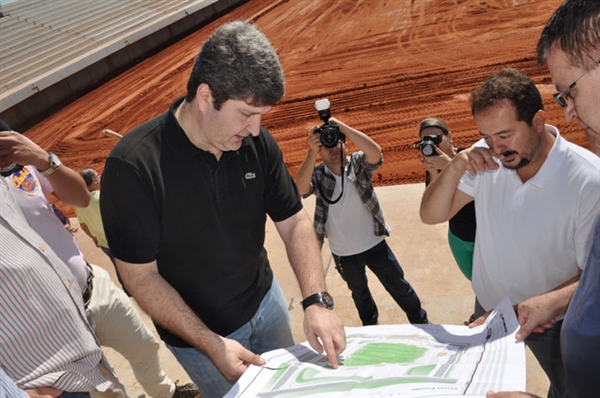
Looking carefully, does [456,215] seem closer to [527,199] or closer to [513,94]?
[527,199]

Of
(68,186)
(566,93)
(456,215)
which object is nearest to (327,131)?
(456,215)

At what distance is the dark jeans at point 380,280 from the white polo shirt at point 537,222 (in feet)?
3.51

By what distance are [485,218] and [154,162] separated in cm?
158

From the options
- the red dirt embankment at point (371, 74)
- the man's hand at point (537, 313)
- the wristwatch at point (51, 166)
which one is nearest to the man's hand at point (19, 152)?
the wristwatch at point (51, 166)

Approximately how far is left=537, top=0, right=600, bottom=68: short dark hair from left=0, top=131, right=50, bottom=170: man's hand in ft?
8.06

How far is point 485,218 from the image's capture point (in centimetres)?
224

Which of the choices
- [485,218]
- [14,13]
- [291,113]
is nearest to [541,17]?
[291,113]

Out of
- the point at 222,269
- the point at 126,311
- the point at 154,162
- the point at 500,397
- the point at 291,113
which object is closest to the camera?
the point at 500,397

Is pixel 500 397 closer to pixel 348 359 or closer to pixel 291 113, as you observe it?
pixel 348 359

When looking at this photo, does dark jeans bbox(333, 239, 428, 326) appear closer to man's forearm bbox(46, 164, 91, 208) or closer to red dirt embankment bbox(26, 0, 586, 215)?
man's forearm bbox(46, 164, 91, 208)

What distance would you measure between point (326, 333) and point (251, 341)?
2.28 feet

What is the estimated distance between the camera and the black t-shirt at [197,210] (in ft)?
5.82

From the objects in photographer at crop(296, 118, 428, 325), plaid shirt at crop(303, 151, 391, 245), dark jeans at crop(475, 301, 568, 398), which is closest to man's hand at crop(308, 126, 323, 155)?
photographer at crop(296, 118, 428, 325)

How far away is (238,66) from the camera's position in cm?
167
